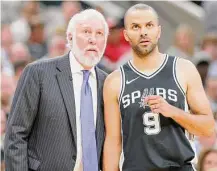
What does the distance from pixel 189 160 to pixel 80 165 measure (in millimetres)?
745

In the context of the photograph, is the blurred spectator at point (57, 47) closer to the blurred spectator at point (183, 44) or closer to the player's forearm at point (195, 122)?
the blurred spectator at point (183, 44)

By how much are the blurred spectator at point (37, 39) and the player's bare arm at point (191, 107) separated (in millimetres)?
5789

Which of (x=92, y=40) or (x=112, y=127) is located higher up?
(x=92, y=40)

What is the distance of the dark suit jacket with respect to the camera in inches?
219

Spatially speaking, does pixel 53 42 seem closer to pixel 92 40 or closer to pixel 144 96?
pixel 92 40

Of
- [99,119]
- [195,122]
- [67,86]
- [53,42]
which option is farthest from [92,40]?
[53,42]

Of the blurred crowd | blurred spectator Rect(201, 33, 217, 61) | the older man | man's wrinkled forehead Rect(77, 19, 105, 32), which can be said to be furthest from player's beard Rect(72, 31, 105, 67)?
blurred spectator Rect(201, 33, 217, 61)

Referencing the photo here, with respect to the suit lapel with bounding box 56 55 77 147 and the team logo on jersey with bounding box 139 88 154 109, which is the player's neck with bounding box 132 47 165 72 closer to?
the team logo on jersey with bounding box 139 88 154 109

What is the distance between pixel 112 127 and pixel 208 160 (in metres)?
2.26

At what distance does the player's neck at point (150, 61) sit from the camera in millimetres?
5566

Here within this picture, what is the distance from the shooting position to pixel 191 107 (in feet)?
18.0

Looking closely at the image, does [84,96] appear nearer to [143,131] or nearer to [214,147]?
[143,131]

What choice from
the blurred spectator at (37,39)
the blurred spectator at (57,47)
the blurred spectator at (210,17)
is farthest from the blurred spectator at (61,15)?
the blurred spectator at (210,17)

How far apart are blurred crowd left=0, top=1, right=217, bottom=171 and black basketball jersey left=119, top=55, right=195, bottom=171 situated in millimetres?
3073
